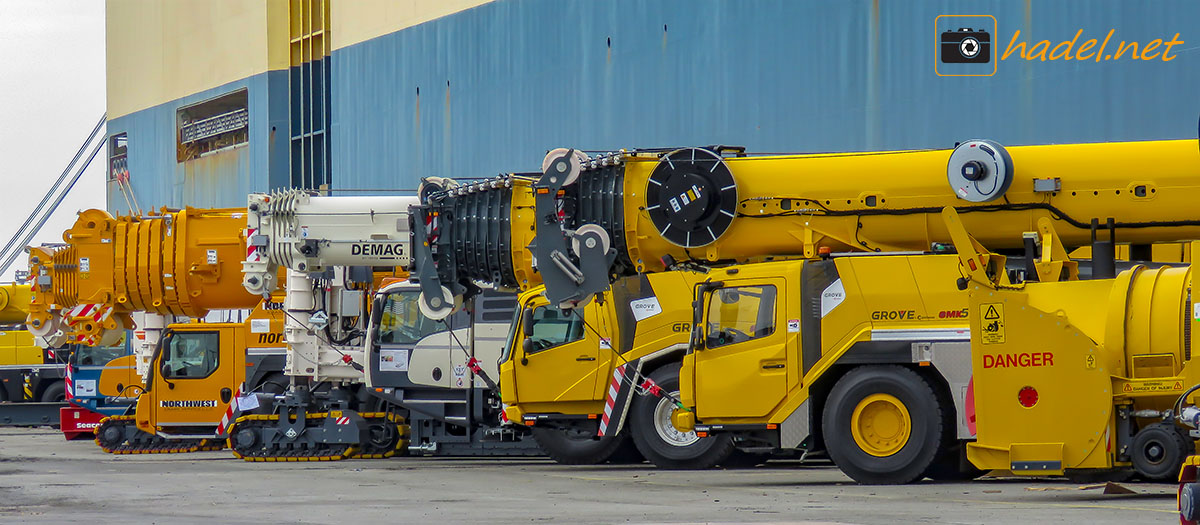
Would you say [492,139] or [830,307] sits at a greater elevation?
[492,139]

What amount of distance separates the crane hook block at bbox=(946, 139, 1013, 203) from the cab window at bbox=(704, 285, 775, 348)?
2.05m

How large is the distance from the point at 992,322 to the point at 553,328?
258 inches

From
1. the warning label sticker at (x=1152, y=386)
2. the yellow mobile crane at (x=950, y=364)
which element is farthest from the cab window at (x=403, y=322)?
the warning label sticker at (x=1152, y=386)

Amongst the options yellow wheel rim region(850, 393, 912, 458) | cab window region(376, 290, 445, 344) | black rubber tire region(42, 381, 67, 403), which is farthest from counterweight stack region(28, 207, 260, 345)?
yellow wheel rim region(850, 393, 912, 458)

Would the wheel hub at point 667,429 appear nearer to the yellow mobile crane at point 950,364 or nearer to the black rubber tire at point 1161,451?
the yellow mobile crane at point 950,364

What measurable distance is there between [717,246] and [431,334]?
21.3ft

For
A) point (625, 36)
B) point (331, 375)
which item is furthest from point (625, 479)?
point (625, 36)

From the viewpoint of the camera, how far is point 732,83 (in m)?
28.2

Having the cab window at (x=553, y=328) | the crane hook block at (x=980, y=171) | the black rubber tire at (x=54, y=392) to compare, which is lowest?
the black rubber tire at (x=54, y=392)

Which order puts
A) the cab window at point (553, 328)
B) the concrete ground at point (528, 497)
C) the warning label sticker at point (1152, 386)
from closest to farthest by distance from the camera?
1. the concrete ground at point (528, 497)
2. the warning label sticker at point (1152, 386)
3. the cab window at point (553, 328)

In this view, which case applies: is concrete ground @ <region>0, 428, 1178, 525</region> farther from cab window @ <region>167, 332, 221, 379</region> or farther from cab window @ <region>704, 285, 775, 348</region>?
cab window @ <region>167, 332, 221, 379</region>

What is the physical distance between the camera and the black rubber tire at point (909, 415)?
1386 cm

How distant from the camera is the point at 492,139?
1344 inches

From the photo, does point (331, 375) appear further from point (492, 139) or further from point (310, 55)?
point (310, 55)
